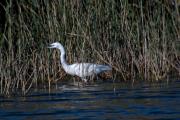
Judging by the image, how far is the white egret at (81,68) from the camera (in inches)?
479

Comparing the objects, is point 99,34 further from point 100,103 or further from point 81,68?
point 100,103

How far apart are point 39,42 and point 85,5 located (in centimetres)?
107

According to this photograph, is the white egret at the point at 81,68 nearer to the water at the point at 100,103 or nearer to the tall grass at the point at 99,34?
the tall grass at the point at 99,34

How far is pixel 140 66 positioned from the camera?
12023mm

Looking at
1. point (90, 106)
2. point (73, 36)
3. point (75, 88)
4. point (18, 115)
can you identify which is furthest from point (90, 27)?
point (18, 115)

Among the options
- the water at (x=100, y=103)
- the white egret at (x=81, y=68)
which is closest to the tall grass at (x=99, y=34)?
the white egret at (x=81, y=68)

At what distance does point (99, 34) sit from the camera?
1219cm

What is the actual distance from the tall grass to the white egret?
14 cm

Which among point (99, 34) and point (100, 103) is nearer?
point (100, 103)

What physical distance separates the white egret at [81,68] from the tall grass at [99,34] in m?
0.14

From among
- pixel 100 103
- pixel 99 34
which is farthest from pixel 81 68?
pixel 100 103

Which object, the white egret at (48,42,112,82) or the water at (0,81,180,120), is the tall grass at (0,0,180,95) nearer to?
the white egret at (48,42,112,82)

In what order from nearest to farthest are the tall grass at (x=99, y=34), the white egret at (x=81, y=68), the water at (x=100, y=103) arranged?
the water at (x=100, y=103) < the tall grass at (x=99, y=34) < the white egret at (x=81, y=68)

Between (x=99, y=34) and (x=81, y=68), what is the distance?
0.74m
